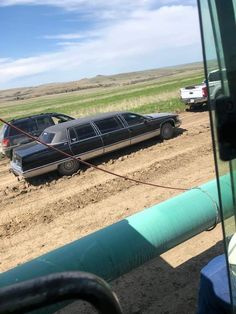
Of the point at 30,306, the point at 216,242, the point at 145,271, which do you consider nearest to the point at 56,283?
the point at 30,306

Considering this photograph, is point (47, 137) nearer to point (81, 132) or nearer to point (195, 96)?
point (81, 132)

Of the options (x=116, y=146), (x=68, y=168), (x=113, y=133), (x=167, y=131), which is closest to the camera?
(x=68, y=168)

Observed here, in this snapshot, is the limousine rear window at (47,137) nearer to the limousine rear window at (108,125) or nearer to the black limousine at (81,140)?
the black limousine at (81,140)

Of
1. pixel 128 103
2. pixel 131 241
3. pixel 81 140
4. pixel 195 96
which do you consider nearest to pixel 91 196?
pixel 81 140

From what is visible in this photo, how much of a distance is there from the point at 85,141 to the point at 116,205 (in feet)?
13.0

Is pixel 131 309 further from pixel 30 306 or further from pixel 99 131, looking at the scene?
pixel 99 131

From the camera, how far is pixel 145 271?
6.04 m

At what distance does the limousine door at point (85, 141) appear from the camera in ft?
40.6

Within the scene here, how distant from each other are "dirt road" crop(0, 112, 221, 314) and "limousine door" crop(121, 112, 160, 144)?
45 centimetres

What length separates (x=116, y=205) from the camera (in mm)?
9102

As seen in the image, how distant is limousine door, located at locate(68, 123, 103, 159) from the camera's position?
12383mm

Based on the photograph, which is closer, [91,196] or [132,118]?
[91,196]

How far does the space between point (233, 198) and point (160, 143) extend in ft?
42.0

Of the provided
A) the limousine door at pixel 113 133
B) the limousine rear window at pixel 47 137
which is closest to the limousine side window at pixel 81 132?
the limousine door at pixel 113 133
